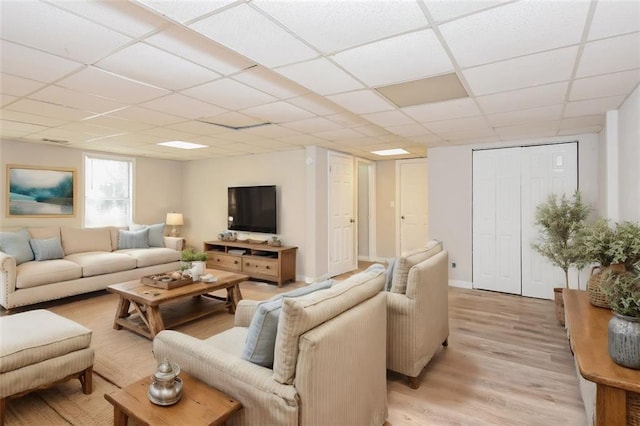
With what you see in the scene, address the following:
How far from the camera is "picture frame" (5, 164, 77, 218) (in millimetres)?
5188

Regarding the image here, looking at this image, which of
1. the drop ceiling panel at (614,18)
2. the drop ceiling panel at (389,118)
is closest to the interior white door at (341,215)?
the drop ceiling panel at (389,118)

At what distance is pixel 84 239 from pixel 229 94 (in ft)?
13.4

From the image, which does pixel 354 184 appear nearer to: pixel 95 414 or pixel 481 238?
pixel 481 238

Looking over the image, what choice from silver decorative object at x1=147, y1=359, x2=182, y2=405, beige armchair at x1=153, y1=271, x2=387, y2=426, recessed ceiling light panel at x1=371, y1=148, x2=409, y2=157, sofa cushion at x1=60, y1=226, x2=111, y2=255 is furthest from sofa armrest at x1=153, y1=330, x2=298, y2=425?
recessed ceiling light panel at x1=371, y1=148, x2=409, y2=157

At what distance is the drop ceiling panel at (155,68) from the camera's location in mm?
2158

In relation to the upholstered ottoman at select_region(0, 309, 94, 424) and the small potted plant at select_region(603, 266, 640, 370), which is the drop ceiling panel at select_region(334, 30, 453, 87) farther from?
the upholstered ottoman at select_region(0, 309, 94, 424)

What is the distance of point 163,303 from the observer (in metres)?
3.25

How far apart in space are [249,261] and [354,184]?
8.17 ft

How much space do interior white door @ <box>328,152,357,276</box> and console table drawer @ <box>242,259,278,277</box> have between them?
107 cm

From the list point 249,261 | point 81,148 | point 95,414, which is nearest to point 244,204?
point 249,261

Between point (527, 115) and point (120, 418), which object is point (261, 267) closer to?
point (120, 418)

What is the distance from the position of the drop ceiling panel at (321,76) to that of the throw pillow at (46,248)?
14.8 ft

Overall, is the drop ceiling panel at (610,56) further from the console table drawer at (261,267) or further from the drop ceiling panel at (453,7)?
the console table drawer at (261,267)

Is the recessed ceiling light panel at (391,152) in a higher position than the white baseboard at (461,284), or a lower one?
higher
